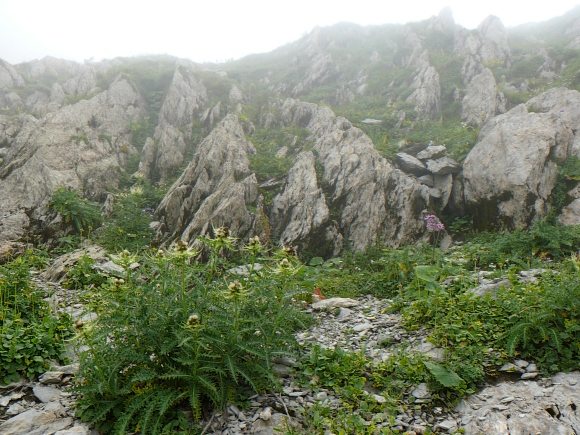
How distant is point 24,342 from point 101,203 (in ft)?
39.7

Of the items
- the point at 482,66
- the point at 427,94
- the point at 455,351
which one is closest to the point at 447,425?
the point at 455,351

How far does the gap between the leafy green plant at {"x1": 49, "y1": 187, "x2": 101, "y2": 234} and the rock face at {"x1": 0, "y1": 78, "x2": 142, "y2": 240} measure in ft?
2.86

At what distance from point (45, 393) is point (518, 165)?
15174 mm

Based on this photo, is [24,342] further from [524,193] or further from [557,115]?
[557,115]

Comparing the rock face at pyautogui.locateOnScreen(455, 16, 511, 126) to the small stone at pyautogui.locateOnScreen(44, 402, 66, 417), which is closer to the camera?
the small stone at pyautogui.locateOnScreen(44, 402, 66, 417)

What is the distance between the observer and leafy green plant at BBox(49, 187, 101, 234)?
44.2ft

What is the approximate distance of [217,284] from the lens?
4891 millimetres

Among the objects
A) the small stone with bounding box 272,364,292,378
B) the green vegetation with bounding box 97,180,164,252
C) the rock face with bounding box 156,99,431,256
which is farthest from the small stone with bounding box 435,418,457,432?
the green vegetation with bounding box 97,180,164,252

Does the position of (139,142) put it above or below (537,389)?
above

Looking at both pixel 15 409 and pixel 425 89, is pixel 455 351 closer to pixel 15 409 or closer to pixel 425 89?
pixel 15 409

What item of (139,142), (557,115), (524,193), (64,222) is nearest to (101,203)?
(64,222)

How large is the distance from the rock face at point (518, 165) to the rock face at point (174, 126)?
46.8 feet

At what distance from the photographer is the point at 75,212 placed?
13508 mm

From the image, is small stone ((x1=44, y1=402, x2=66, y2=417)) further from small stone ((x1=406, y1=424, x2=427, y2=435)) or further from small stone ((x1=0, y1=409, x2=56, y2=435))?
small stone ((x1=406, y1=424, x2=427, y2=435))
